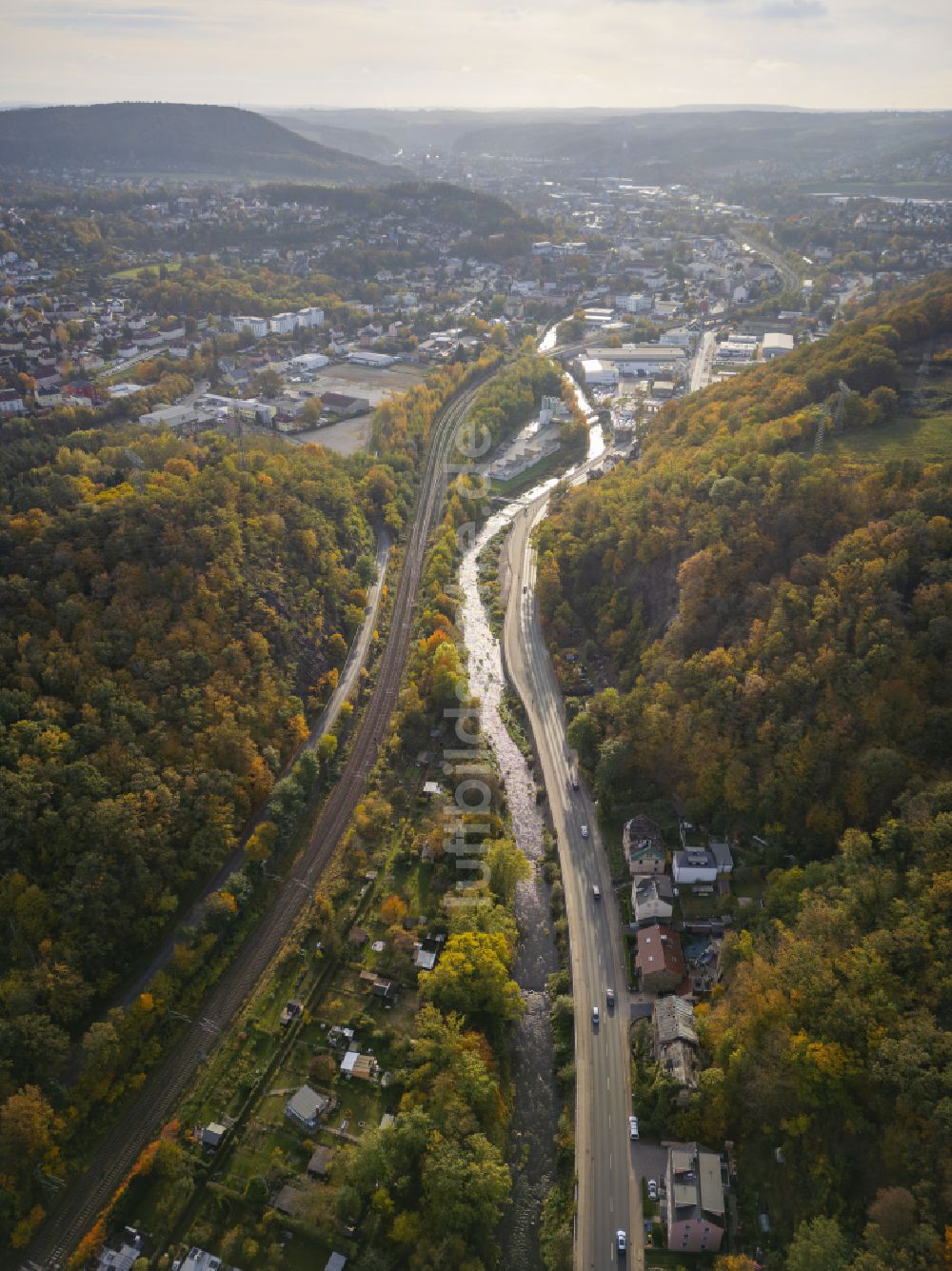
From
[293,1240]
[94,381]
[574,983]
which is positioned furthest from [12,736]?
[94,381]

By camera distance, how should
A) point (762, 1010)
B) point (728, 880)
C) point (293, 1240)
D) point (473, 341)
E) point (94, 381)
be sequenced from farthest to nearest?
point (473, 341) < point (94, 381) < point (728, 880) < point (762, 1010) < point (293, 1240)

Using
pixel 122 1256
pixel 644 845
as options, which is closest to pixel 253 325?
pixel 644 845

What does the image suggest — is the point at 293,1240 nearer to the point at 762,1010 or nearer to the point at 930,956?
the point at 762,1010

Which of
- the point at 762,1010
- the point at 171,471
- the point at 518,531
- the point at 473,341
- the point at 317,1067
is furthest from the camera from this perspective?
the point at 473,341

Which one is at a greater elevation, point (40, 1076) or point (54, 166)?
point (54, 166)

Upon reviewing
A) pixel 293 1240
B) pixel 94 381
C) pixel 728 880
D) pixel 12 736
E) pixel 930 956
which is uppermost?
pixel 94 381

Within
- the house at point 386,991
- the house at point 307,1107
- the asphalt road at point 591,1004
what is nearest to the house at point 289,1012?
the house at point 386,991
